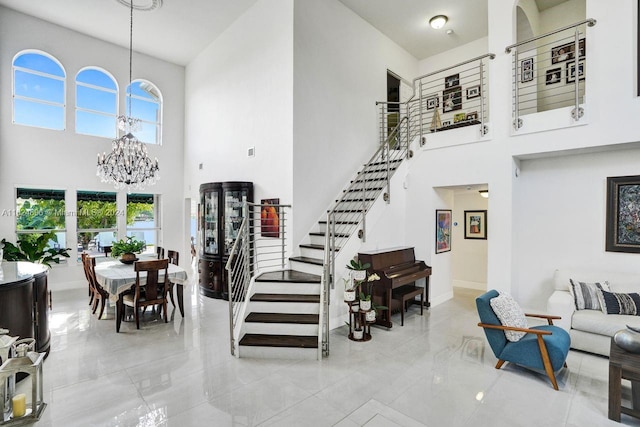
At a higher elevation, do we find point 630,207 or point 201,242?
point 630,207

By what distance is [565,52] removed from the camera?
19.1 ft

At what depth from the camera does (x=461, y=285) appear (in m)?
7.62

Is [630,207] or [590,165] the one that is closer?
[630,207]

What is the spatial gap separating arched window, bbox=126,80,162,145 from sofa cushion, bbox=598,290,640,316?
9721 millimetres

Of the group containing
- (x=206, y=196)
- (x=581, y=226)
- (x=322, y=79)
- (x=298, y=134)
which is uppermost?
(x=322, y=79)

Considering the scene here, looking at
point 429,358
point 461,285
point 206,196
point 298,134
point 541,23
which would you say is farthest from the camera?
point 461,285

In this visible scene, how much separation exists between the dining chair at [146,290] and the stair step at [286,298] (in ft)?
4.97

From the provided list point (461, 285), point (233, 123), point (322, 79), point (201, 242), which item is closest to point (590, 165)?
point (461, 285)

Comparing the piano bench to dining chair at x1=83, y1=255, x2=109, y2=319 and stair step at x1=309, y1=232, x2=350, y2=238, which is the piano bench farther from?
dining chair at x1=83, y1=255, x2=109, y2=319

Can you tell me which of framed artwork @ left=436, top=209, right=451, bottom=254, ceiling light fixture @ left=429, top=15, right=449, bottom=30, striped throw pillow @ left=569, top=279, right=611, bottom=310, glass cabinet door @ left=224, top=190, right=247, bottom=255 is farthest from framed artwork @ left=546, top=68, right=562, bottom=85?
glass cabinet door @ left=224, top=190, right=247, bottom=255

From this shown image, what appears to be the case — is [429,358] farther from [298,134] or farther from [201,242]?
[201,242]

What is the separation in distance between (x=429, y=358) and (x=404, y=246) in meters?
2.68

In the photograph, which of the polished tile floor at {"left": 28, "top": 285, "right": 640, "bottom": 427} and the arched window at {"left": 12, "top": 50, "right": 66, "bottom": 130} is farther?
the arched window at {"left": 12, "top": 50, "right": 66, "bottom": 130}

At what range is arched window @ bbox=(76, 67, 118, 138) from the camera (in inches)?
294
